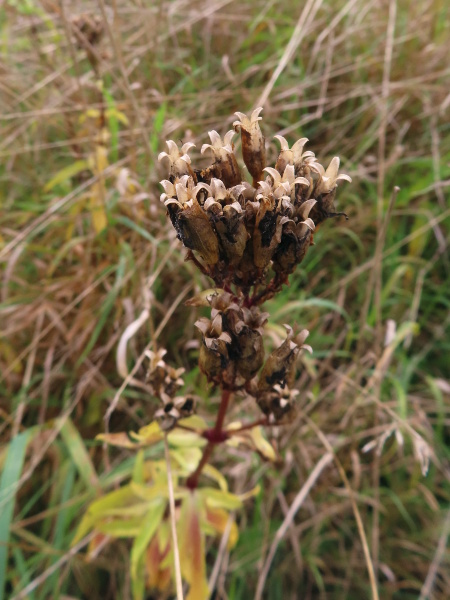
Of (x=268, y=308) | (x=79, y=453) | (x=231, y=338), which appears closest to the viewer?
(x=231, y=338)

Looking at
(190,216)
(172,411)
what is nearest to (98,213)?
(172,411)

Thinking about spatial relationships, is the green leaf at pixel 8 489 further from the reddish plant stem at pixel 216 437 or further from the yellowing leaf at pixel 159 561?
the reddish plant stem at pixel 216 437

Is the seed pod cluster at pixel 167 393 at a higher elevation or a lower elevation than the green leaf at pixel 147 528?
higher

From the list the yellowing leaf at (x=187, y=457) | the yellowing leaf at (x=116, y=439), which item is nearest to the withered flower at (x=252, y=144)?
the yellowing leaf at (x=116, y=439)

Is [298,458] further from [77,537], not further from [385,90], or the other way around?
[385,90]

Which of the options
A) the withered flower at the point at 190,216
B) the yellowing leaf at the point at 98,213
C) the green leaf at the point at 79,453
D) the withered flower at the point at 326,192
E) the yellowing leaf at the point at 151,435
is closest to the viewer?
the withered flower at the point at 190,216

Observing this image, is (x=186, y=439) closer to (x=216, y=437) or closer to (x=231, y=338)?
(x=216, y=437)

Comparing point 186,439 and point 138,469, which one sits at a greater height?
point 186,439

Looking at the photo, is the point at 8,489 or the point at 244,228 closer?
the point at 244,228
